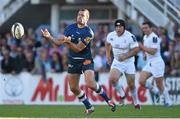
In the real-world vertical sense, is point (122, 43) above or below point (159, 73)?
above

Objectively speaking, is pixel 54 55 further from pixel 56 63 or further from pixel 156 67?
pixel 156 67

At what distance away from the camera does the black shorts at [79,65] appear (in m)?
18.0

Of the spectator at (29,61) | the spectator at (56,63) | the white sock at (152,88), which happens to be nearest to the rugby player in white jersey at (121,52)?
the white sock at (152,88)

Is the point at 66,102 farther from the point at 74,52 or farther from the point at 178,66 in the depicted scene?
the point at 74,52

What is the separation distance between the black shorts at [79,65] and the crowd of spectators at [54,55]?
807 cm

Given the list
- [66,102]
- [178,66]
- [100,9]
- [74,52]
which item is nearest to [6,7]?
[100,9]

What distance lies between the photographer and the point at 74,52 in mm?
17953

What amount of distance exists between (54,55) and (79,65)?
29.2 ft

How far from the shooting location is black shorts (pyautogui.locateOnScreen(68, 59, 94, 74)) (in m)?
18.0

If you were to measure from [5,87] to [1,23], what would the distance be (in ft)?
17.8

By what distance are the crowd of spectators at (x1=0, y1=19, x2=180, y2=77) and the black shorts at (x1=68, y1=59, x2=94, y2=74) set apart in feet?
26.5

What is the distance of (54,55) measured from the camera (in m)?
26.8

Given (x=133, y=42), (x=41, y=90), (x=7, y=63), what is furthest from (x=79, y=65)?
(x=7, y=63)

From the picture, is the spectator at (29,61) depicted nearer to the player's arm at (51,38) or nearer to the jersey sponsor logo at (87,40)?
the jersey sponsor logo at (87,40)
